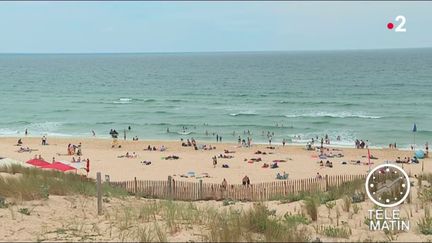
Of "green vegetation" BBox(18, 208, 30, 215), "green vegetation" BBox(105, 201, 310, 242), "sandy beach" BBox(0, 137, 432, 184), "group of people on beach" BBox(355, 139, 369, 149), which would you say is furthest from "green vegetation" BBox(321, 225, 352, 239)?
"group of people on beach" BBox(355, 139, 369, 149)

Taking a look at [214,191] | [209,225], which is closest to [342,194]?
[209,225]

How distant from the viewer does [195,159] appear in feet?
117

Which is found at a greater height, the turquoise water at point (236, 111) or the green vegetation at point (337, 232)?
the turquoise water at point (236, 111)

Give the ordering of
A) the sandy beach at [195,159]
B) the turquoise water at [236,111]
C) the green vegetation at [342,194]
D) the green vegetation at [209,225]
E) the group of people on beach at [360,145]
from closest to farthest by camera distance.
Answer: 1. the green vegetation at [209,225]
2. the green vegetation at [342,194]
3. the sandy beach at [195,159]
4. the group of people on beach at [360,145]
5. the turquoise water at [236,111]

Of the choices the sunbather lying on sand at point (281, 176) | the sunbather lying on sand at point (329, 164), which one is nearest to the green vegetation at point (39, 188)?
the sunbather lying on sand at point (281, 176)

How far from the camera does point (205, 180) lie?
27578 millimetres

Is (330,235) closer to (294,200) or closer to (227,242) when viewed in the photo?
(227,242)

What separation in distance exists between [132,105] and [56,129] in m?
17.8

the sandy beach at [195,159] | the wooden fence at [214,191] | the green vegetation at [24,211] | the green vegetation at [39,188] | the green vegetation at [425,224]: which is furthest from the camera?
the sandy beach at [195,159]

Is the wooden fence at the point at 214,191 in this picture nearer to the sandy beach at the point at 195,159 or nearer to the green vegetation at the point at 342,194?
the green vegetation at the point at 342,194

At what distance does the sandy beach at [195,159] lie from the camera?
97.5 ft

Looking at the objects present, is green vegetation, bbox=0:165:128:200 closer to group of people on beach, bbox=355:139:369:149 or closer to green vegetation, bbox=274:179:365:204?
green vegetation, bbox=274:179:365:204

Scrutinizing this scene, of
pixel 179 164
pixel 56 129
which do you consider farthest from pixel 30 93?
pixel 179 164

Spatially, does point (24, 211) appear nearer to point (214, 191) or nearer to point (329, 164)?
point (214, 191)
